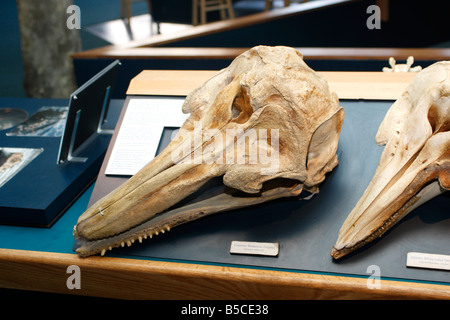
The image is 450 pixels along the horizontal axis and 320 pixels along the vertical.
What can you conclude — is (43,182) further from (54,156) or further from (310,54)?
(310,54)

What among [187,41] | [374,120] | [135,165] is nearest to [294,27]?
[187,41]

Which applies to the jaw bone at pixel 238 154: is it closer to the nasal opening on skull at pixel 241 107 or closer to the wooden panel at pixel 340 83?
the nasal opening on skull at pixel 241 107

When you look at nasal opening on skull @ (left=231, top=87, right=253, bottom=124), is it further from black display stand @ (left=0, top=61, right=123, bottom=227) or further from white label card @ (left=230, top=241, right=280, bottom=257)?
black display stand @ (left=0, top=61, right=123, bottom=227)

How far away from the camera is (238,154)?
5.07 ft

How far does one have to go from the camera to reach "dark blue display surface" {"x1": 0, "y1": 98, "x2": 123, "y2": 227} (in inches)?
78.8

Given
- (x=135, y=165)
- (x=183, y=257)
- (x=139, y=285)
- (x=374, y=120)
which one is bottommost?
(x=139, y=285)

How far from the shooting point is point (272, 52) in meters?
1.70

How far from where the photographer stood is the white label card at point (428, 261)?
60.5 inches

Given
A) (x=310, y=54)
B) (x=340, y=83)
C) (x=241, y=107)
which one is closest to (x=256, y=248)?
(x=241, y=107)

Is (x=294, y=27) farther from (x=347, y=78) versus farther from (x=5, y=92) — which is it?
(x=5, y=92)

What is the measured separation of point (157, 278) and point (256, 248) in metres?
0.36

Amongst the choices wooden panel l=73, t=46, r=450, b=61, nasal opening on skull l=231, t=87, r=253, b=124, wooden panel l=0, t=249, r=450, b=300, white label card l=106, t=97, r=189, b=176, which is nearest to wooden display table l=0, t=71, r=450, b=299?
wooden panel l=0, t=249, r=450, b=300

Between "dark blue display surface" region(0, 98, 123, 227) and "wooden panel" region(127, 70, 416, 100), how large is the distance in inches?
15.2

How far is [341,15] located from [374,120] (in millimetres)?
2942
